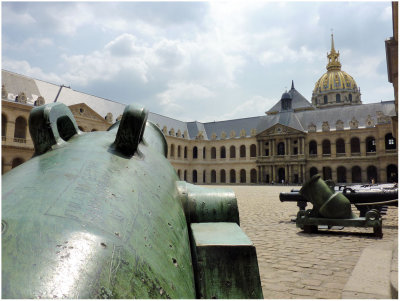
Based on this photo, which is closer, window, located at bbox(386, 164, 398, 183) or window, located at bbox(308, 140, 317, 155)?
window, located at bbox(386, 164, 398, 183)

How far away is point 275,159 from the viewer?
50219mm

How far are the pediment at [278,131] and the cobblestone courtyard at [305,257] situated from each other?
4320 cm

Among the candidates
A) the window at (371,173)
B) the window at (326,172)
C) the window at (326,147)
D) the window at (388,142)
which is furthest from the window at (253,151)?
the window at (388,142)

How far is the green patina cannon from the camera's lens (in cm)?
626

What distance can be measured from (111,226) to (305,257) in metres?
4.27

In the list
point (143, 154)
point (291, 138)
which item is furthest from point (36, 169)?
point (291, 138)

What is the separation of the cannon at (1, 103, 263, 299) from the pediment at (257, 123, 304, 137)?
49.8 meters

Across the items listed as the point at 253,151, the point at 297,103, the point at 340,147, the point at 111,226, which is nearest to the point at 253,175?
the point at 253,151

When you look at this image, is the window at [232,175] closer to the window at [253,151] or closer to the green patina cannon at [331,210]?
the window at [253,151]

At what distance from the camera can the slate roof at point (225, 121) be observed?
37237mm

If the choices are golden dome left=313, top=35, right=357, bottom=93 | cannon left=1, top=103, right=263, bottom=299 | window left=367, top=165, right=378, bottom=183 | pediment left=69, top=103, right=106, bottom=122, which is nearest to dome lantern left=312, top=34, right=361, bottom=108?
golden dome left=313, top=35, right=357, bottom=93

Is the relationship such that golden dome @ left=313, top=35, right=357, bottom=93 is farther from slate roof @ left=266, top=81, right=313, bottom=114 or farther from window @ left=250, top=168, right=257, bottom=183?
window @ left=250, top=168, right=257, bottom=183

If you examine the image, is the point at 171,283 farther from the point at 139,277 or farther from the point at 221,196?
the point at 221,196

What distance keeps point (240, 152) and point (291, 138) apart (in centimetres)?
944
